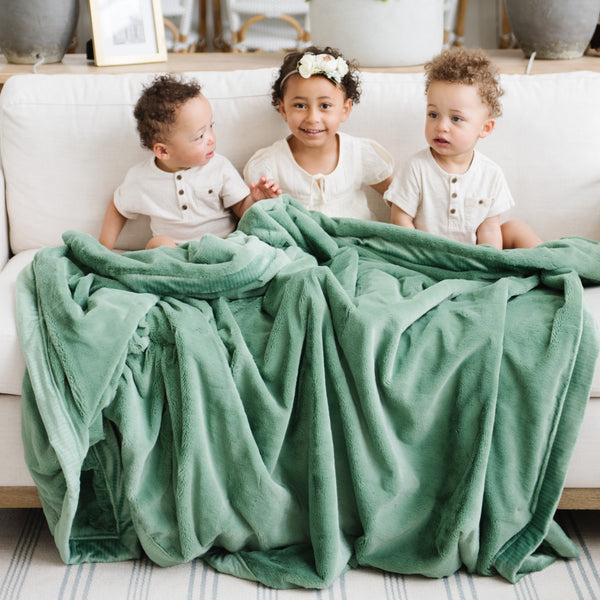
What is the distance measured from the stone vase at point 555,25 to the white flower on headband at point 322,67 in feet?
3.13

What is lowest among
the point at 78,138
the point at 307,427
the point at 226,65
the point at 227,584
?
the point at 227,584

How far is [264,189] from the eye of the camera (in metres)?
1.86

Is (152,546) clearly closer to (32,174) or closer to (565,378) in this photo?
(565,378)

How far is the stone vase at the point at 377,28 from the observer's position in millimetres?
2246

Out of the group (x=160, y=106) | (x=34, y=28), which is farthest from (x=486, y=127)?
(x=34, y=28)

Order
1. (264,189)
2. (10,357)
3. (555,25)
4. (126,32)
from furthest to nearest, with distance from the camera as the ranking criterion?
(126,32), (555,25), (264,189), (10,357)

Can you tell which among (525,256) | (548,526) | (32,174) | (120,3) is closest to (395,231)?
(525,256)

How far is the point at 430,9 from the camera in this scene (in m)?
2.31

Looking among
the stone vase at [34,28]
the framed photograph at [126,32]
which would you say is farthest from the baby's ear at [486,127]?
the stone vase at [34,28]

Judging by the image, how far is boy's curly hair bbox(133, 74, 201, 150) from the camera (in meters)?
1.81

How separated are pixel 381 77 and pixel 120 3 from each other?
1.06 m

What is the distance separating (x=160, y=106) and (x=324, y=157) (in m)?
0.43

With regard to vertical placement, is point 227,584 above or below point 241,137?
below

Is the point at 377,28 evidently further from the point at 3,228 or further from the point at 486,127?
the point at 3,228
